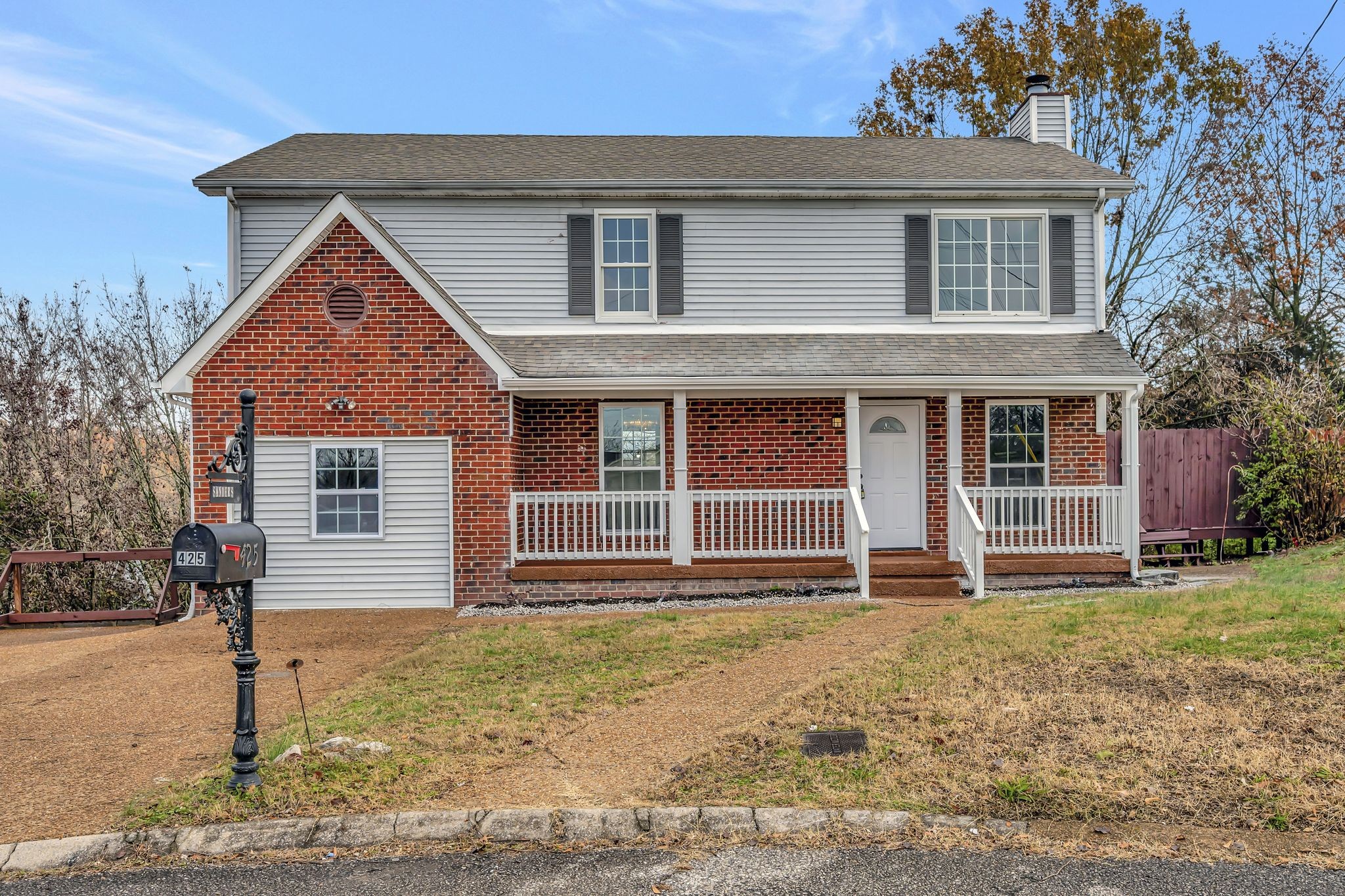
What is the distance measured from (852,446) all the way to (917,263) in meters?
3.21

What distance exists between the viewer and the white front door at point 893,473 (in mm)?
14141

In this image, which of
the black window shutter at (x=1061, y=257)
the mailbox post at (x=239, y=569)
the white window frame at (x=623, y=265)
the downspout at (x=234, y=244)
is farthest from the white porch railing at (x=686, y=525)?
the mailbox post at (x=239, y=569)

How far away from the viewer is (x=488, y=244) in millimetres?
14219

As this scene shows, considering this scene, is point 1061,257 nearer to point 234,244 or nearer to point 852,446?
point 852,446

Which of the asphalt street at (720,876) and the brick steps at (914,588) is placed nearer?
the asphalt street at (720,876)

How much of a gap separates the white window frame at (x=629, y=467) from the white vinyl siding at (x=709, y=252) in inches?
51.7

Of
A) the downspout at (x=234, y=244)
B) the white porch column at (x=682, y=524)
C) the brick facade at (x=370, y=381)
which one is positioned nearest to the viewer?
the brick facade at (x=370, y=381)

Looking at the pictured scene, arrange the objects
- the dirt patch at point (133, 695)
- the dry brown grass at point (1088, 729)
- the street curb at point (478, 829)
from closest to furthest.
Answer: the street curb at point (478, 829) → the dry brown grass at point (1088, 729) → the dirt patch at point (133, 695)

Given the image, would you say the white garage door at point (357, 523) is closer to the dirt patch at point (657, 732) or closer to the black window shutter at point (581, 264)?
the black window shutter at point (581, 264)

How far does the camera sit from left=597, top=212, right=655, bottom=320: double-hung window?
1431cm

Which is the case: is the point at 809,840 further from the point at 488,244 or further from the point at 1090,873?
the point at 488,244

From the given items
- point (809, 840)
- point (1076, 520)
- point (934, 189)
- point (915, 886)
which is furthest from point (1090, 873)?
point (934, 189)

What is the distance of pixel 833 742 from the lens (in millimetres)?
5977

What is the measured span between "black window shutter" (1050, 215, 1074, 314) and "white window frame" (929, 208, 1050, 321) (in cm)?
6
